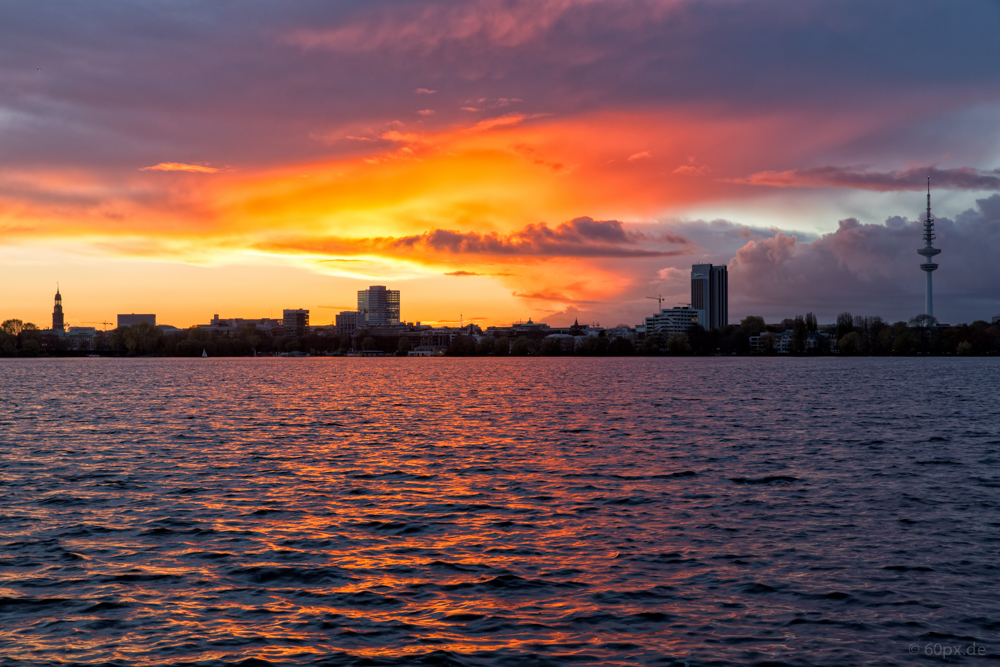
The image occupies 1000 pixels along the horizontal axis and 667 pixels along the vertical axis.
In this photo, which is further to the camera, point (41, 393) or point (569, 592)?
point (41, 393)

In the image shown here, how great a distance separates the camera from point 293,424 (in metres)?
62.2

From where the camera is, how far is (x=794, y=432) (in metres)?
54.8

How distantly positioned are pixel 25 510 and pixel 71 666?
1615 centimetres

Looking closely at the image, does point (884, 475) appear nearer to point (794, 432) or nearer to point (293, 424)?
point (794, 432)

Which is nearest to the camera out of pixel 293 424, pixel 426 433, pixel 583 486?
pixel 583 486

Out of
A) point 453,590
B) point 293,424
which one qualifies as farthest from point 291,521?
point 293,424

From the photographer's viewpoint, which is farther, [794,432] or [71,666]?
[794,432]

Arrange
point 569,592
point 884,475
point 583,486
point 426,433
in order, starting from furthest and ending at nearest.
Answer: point 426,433 < point 884,475 < point 583,486 < point 569,592

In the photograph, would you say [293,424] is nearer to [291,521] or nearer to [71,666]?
[291,521]

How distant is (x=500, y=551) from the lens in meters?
21.9

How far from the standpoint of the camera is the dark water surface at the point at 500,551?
49.9 feet

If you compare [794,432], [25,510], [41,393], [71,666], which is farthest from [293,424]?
[41,393]

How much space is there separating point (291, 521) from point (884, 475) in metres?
26.7

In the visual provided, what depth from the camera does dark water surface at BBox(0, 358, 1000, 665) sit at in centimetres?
1522
